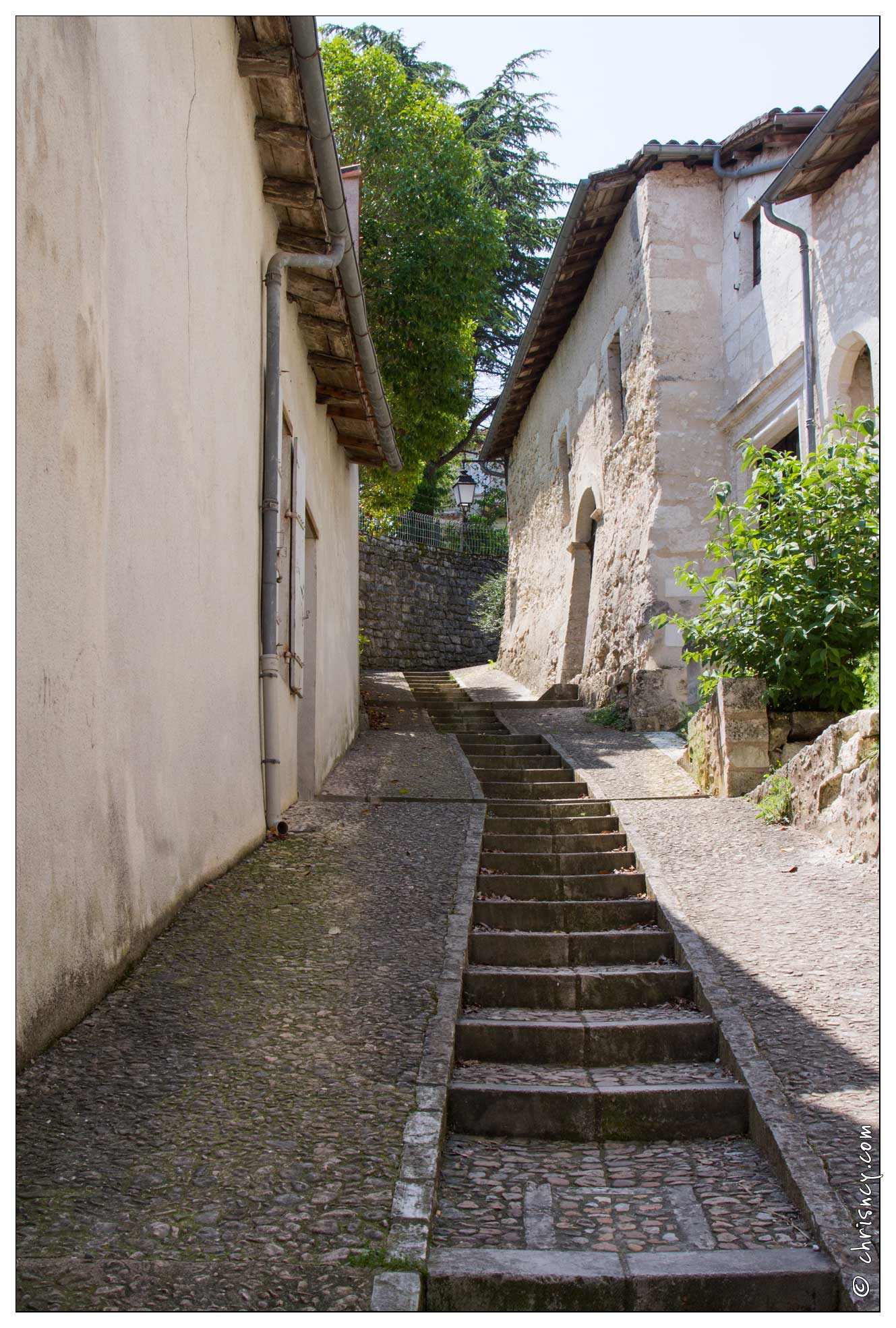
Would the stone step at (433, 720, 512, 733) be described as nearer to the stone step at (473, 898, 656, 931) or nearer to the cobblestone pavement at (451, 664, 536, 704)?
the cobblestone pavement at (451, 664, 536, 704)

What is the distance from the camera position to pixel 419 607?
72.1 feet

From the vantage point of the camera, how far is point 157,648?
13.5ft

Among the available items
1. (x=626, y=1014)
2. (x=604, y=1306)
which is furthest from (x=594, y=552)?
(x=604, y=1306)

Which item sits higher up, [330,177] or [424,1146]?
[330,177]

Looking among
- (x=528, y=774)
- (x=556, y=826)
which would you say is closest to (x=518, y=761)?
(x=528, y=774)

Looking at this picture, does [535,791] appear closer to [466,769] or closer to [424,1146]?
[466,769]

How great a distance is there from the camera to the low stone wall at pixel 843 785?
5961 mm

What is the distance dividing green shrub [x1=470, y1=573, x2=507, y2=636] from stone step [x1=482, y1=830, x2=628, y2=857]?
15.1 metres

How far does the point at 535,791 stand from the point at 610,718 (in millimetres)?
3500

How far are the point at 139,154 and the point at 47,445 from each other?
1.55 m

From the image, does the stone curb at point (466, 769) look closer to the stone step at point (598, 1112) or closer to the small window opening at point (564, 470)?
the stone step at point (598, 1112)

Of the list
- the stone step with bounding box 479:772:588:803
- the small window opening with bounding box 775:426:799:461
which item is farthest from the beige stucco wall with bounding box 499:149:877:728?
the stone step with bounding box 479:772:588:803

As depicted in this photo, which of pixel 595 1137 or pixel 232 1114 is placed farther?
pixel 595 1137

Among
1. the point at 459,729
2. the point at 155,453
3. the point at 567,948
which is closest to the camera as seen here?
the point at 155,453
